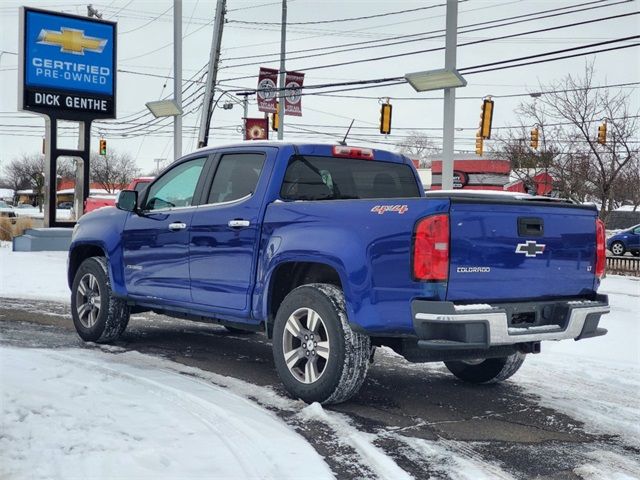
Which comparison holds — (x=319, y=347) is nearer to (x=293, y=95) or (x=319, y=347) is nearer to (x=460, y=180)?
(x=293, y=95)

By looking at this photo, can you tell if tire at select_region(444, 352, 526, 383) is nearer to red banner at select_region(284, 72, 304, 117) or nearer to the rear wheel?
red banner at select_region(284, 72, 304, 117)

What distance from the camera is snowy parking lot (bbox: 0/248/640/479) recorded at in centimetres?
414

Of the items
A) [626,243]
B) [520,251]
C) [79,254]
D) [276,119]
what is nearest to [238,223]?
[520,251]

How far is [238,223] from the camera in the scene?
605 cm

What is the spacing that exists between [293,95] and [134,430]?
2549cm

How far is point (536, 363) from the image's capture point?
7.66m

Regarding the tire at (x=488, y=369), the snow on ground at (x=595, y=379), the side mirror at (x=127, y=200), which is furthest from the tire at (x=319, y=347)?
the side mirror at (x=127, y=200)

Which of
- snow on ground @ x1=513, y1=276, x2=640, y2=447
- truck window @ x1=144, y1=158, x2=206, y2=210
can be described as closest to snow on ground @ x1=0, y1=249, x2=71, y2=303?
truck window @ x1=144, y1=158, x2=206, y2=210

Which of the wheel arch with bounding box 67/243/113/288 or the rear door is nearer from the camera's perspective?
the rear door

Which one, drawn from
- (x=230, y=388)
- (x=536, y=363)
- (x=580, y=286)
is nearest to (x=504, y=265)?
(x=580, y=286)

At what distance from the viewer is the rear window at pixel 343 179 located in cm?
616

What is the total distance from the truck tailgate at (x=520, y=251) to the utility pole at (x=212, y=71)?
72.5ft

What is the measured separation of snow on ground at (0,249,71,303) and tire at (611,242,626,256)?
75.5 feet

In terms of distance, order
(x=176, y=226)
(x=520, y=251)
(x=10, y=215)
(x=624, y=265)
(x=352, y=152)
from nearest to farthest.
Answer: (x=520, y=251) < (x=352, y=152) < (x=176, y=226) < (x=624, y=265) < (x=10, y=215)
